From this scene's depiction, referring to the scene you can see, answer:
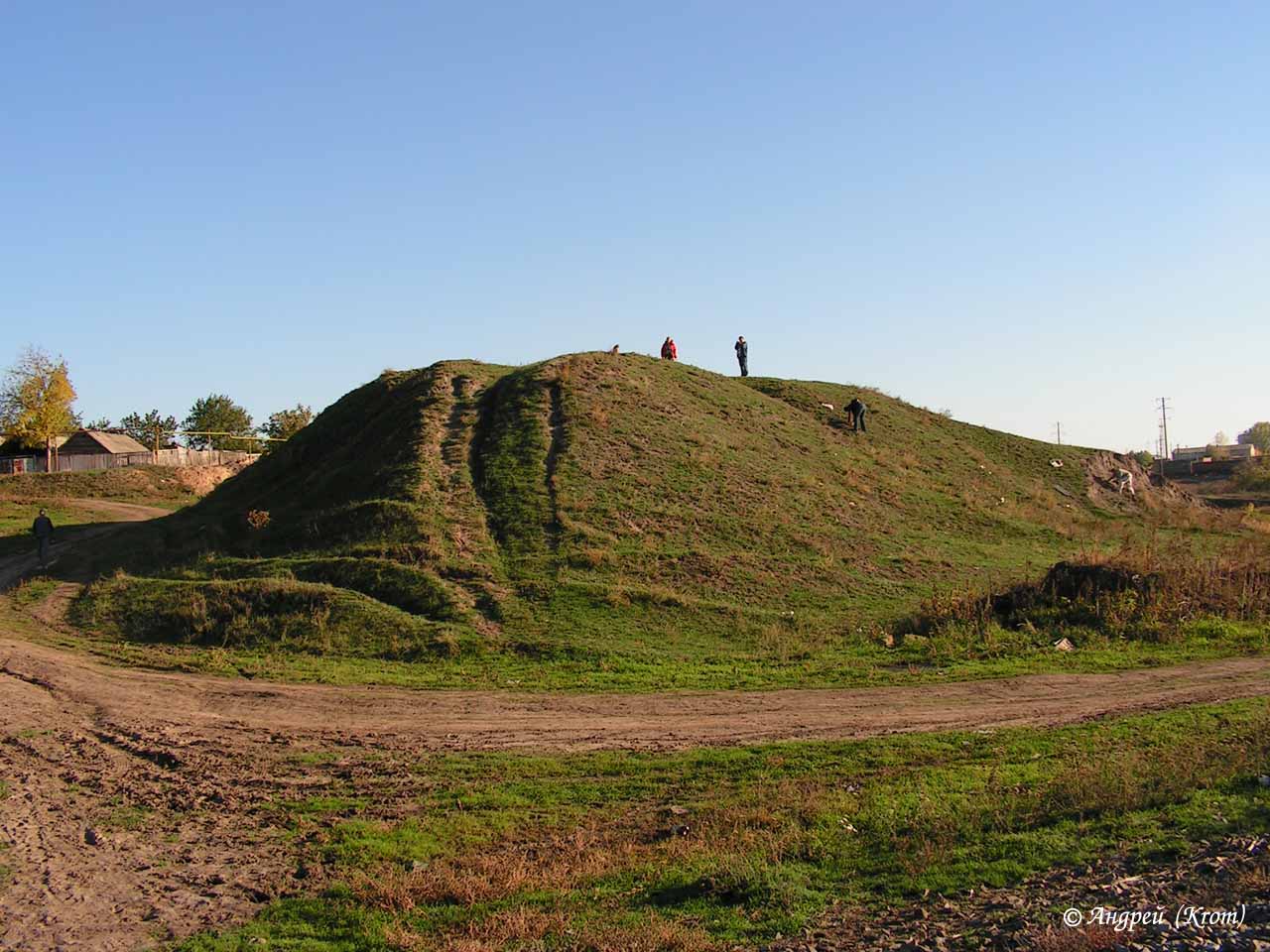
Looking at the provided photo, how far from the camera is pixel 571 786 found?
12.5 m

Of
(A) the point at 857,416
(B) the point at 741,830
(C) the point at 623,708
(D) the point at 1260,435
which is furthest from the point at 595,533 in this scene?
(D) the point at 1260,435

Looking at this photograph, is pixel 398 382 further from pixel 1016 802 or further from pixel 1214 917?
pixel 1214 917

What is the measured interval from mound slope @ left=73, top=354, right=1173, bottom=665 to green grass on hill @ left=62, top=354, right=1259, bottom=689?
9 cm

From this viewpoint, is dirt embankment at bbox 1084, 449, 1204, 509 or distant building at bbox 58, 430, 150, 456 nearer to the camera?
dirt embankment at bbox 1084, 449, 1204, 509

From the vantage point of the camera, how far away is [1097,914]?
775 centimetres

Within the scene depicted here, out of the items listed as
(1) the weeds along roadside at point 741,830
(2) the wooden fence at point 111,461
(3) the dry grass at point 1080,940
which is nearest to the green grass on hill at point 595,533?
(1) the weeds along roadside at point 741,830

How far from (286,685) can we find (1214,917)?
48.3ft

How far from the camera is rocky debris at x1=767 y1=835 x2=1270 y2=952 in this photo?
23.9ft

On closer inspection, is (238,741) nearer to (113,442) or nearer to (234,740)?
(234,740)

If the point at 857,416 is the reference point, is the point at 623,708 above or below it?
below

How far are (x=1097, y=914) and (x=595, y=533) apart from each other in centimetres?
1861

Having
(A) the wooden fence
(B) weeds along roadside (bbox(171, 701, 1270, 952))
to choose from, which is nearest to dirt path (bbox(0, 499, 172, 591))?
(A) the wooden fence

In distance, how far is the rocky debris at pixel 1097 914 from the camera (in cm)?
730

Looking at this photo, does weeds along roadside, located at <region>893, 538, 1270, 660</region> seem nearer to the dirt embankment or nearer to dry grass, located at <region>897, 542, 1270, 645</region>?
dry grass, located at <region>897, 542, 1270, 645</region>
